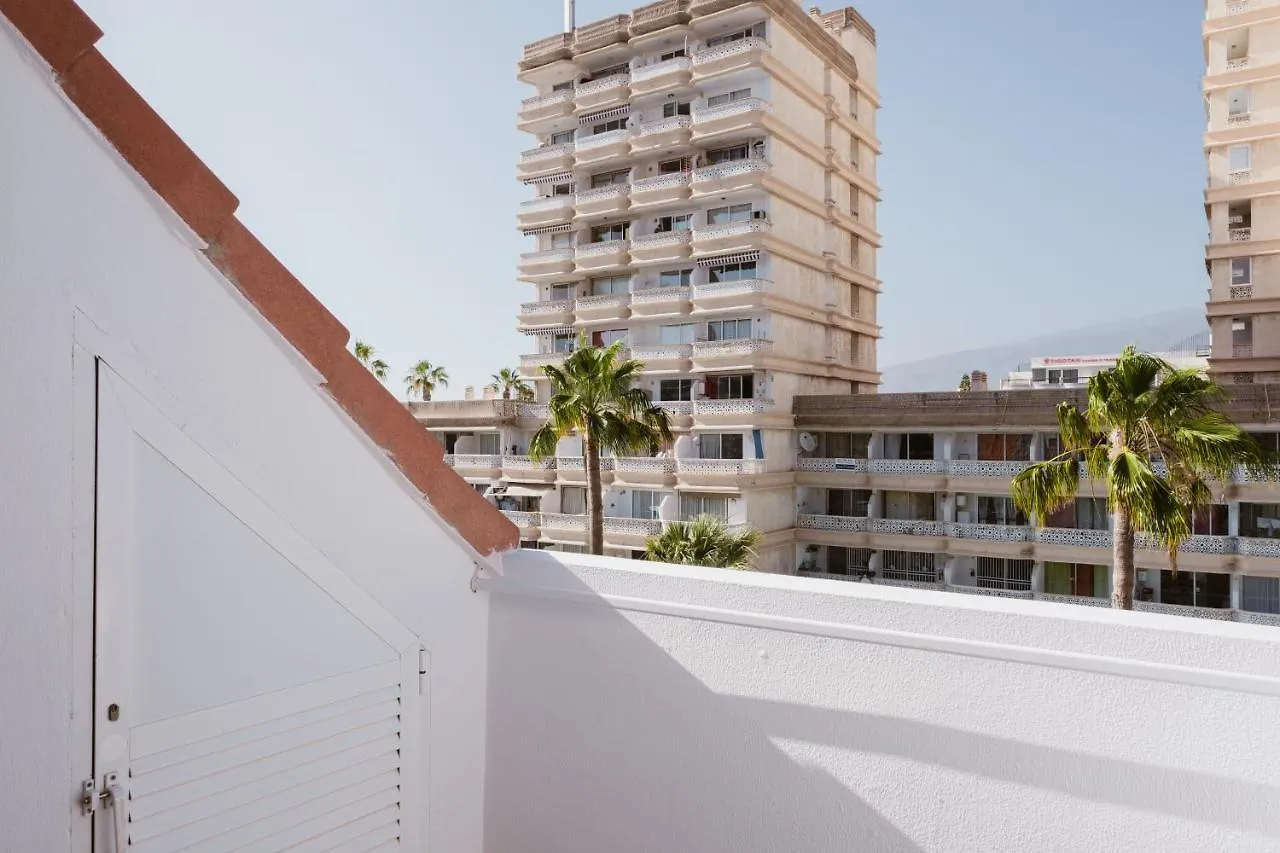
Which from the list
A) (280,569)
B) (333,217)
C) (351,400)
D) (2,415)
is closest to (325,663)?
(280,569)

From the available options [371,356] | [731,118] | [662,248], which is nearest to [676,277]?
[662,248]

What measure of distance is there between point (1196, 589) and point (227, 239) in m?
28.1

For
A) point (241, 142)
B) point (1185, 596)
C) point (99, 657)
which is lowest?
point (1185, 596)

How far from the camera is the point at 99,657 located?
1.96 m

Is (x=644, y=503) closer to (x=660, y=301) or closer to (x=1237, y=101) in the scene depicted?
(x=660, y=301)

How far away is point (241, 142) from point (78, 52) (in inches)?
95.6

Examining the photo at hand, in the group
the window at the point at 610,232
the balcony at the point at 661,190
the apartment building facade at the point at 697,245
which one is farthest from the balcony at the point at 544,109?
the balcony at the point at 661,190

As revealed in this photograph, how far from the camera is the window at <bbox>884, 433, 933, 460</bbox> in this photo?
2762 centimetres

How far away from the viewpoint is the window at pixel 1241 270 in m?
30.7

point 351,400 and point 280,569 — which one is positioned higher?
point 351,400

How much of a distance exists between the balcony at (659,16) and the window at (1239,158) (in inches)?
816

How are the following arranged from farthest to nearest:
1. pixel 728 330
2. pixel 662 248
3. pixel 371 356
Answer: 1. pixel 371 356
2. pixel 662 248
3. pixel 728 330

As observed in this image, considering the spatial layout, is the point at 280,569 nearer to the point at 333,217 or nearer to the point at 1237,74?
the point at 333,217

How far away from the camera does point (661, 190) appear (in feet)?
106
